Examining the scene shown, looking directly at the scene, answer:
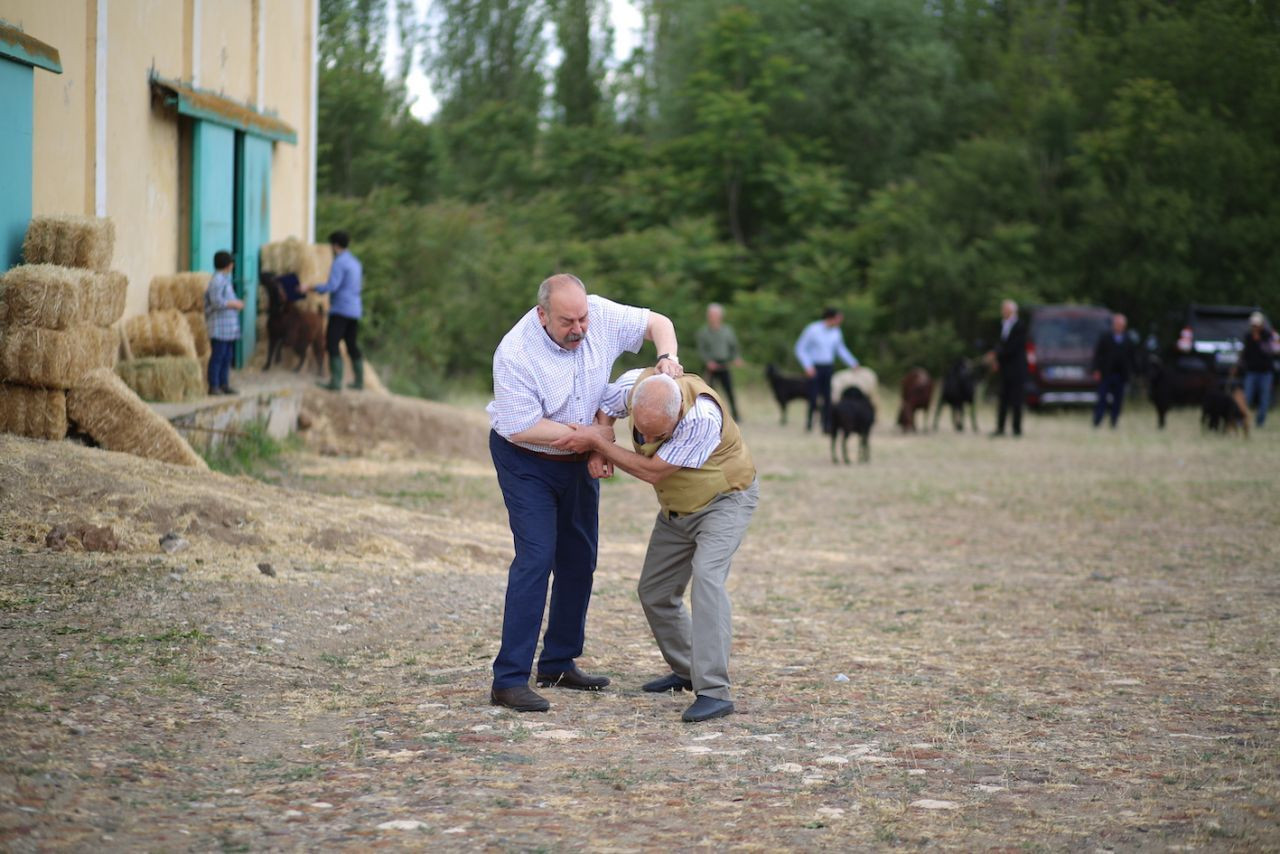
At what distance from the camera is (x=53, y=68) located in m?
11.3

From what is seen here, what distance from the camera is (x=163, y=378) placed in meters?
13.2

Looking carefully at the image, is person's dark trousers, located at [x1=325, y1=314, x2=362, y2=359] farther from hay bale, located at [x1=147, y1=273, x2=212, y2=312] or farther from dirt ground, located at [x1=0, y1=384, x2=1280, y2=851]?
dirt ground, located at [x1=0, y1=384, x2=1280, y2=851]

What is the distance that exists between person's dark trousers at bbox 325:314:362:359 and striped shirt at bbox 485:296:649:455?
10759 mm

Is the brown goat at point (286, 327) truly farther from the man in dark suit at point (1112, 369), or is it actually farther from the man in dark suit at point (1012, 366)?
the man in dark suit at point (1112, 369)

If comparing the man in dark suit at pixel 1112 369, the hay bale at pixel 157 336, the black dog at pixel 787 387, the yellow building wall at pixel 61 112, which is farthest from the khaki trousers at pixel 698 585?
the man in dark suit at pixel 1112 369

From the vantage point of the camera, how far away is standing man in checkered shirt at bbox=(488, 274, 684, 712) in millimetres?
→ 6215

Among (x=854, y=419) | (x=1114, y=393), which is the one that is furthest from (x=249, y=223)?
(x=1114, y=393)

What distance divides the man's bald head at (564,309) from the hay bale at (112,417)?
5.50m

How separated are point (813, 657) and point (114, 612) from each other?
3597 millimetres

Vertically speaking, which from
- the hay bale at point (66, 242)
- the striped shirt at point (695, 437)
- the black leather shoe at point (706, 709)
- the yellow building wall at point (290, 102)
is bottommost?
the black leather shoe at point (706, 709)

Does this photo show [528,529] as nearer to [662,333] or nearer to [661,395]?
[661,395]

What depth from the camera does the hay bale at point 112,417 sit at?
1070 centimetres

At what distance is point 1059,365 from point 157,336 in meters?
17.2

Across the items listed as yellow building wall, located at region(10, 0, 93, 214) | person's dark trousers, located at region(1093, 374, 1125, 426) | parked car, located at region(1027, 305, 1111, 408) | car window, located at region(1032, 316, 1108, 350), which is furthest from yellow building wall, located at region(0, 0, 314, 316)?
car window, located at region(1032, 316, 1108, 350)
